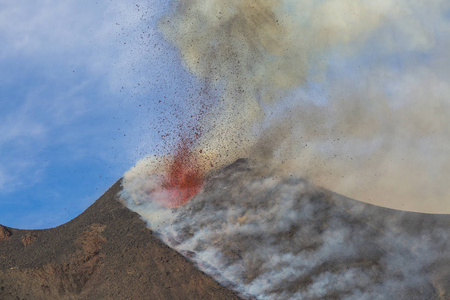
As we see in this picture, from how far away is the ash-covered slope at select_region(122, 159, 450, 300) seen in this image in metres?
18.0

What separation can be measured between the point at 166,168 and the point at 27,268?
7.85 metres

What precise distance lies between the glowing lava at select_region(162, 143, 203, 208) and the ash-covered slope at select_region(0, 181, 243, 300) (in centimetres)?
223

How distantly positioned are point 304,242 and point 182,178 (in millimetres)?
7789

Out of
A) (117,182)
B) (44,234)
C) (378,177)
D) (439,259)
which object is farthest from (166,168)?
(439,259)

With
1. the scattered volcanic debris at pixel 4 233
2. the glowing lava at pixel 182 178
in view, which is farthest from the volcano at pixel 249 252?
the scattered volcanic debris at pixel 4 233

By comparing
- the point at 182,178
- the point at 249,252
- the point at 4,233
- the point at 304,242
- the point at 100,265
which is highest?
the point at 4,233

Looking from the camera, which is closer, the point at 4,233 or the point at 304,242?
the point at 304,242

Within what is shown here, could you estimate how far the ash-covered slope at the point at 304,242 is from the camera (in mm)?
18016

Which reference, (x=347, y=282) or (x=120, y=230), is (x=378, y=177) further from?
(x=120, y=230)

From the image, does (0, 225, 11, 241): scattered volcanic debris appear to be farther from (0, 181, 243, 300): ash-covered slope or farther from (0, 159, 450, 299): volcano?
(0, 159, 450, 299): volcano

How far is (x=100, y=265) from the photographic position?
2069 centimetres

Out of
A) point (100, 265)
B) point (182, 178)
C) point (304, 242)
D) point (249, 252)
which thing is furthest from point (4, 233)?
point (304, 242)

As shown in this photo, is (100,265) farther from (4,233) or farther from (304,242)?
(304,242)

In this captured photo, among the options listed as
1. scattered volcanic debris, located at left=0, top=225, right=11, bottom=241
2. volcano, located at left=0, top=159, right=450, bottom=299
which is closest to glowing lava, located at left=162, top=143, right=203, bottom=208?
volcano, located at left=0, top=159, right=450, bottom=299
